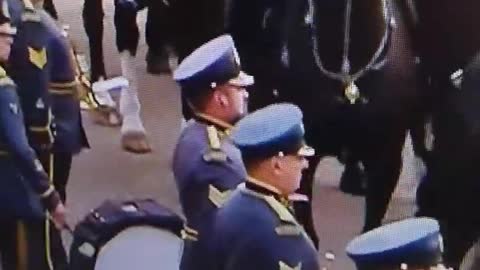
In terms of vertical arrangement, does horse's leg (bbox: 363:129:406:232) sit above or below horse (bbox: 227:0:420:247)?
below

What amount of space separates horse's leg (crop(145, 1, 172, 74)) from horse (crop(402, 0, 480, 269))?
1229 millimetres

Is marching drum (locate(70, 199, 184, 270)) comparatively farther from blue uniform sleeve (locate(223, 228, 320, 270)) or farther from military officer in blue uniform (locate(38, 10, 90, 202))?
blue uniform sleeve (locate(223, 228, 320, 270))

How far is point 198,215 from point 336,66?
0.95 m

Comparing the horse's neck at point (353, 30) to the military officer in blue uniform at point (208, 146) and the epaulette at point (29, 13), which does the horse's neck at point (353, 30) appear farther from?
the epaulette at point (29, 13)

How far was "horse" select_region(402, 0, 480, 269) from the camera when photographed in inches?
166

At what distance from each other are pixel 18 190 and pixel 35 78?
37 centimetres

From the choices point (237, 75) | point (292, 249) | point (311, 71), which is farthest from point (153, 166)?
point (292, 249)

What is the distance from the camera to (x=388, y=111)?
14.4 feet

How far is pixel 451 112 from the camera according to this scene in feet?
14.3

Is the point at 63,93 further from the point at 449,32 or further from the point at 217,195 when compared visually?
the point at 449,32

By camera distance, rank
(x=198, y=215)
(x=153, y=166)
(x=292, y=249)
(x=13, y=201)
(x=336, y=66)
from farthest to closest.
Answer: (x=153, y=166), (x=336, y=66), (x=13, y=201), (x=198, y=215), (x=292, y=249)

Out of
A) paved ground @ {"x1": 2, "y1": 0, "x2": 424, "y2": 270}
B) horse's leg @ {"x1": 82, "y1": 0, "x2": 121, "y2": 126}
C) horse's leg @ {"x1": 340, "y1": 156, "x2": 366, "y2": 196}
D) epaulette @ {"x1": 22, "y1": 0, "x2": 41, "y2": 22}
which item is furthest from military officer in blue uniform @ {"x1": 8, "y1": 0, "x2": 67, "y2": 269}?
horse's leg @ {"x1": 82, "y1": 0, "x2": 121, "y2": 126}

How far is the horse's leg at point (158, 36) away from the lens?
5336 mm

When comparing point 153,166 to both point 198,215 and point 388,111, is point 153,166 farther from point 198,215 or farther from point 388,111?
point 198,215
